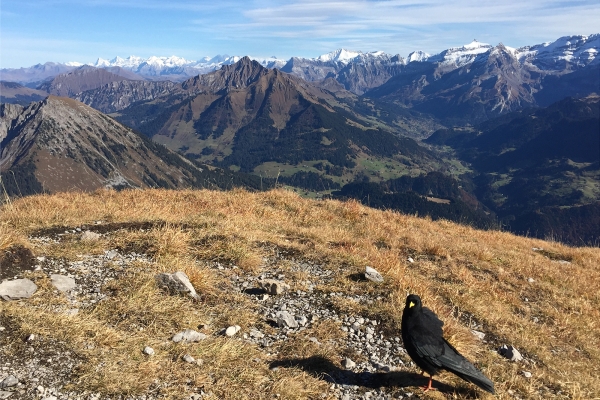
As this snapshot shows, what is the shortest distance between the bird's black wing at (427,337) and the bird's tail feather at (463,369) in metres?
0.10

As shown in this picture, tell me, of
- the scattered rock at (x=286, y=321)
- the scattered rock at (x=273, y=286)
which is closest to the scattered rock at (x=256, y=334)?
the scattered rock at (x=286, y=321)

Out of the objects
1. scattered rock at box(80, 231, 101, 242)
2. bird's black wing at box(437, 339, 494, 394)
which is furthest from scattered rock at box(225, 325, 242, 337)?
scattered rock at box(80, 231, 101, 242)

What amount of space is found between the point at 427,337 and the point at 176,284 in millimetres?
5421

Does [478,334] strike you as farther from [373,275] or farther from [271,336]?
[271,336]

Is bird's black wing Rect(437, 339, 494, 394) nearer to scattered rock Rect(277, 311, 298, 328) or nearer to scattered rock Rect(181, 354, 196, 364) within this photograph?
scattered rock Rect(277, 311, 298, 328)

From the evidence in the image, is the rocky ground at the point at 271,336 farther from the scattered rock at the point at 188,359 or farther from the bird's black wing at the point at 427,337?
the bird's black wing at the point at 427,337

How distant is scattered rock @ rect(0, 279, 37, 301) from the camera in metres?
7.11

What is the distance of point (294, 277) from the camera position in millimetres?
10039

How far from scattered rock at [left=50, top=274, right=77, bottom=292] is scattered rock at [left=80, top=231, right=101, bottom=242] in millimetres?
2504

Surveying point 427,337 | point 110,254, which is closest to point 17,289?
point 110,254

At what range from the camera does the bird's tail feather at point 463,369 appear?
5777 millimetres

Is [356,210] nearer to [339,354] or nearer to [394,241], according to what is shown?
[394,241]

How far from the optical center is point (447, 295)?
410 inches

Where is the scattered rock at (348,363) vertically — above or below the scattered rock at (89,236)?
below
